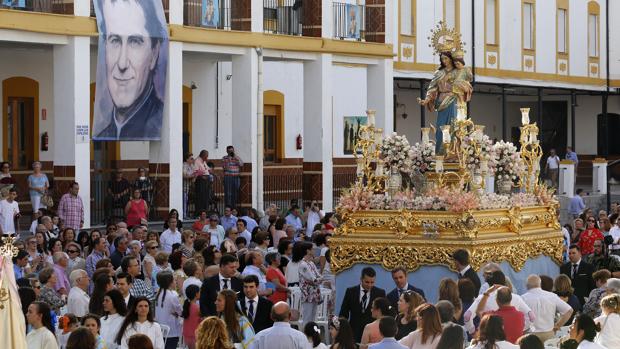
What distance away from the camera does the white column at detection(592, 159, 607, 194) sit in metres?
45.6

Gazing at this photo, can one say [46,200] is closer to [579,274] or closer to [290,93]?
[579,274]

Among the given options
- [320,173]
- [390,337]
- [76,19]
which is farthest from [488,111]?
[390,337]

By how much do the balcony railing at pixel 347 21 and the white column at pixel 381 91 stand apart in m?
0.99

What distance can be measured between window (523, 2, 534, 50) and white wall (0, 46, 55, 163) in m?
20.2

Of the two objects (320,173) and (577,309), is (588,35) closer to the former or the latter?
(320,173)

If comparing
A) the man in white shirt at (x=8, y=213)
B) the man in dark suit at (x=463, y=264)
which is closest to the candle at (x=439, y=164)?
the man in dark suit at (x=463, y=264)

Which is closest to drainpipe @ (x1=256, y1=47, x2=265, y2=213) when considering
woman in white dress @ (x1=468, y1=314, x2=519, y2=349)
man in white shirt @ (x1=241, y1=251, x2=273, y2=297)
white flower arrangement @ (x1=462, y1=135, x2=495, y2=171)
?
white flower arrangement @ (x1=462, y1=135, x2=495, y2=171)

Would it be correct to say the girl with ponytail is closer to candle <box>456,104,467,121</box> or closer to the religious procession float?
the religious procession float

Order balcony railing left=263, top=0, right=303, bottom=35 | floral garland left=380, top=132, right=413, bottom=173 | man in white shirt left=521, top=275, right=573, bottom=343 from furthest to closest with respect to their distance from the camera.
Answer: balcony railing left=263, top=0, right=303, bottom=35 < floral garland left=380, top=132, right=413, bottom=173 < man in white shirt left=521, top=275, right=573, bottom=343

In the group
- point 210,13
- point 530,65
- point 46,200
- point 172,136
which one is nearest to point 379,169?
point 46,200

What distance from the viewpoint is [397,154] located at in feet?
72.1

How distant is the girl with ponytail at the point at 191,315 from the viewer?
16.4m

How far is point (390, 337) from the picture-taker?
42.4 feet

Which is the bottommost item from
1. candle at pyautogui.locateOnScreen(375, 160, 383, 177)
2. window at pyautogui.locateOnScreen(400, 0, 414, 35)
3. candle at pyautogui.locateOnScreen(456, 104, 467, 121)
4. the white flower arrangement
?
candle at pyautogui.locateOnScreen(375, 160, 383, 177)
